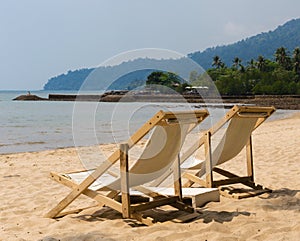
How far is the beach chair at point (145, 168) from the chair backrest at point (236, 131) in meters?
0.60

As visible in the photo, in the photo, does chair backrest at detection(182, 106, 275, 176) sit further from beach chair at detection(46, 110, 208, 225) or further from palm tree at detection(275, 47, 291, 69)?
palm tree at detection(275, 47, 291, 69)

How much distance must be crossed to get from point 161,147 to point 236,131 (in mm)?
1233

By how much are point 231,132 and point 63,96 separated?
9841cm

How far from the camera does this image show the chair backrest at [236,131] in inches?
172

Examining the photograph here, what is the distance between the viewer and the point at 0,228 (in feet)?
12.2

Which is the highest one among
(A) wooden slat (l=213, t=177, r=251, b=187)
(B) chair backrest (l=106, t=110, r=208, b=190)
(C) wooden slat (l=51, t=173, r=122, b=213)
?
(B) chair backrest (l=106, t=110, r=208, b=190)

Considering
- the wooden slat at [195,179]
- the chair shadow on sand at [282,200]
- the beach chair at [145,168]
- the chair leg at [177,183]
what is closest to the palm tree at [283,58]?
the chair shadow on sand at [282,200]

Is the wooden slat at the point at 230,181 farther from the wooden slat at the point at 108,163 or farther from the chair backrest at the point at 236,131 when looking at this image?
the wooden slat at the point at 108,163

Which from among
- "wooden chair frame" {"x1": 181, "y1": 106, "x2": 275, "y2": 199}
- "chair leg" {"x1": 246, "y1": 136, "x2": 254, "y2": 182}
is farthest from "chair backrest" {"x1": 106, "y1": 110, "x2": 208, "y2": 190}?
"chair leg" {"x1": 246, "y1": 136, "x2": 254, "y2": 182}

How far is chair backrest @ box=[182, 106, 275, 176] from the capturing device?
14.3ft

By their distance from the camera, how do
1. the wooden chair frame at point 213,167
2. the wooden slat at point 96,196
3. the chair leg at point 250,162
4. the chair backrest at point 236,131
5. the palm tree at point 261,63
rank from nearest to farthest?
the wooden slat at point 96,196 → the chair backrest at point 236,131 → the wooden chair frame at point 213,167 → the chair leg at point 250,162 → the palm tree at point 261,63

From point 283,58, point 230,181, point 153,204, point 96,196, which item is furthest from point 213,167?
point 283,58

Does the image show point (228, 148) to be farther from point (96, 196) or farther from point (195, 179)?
point (96, 196)

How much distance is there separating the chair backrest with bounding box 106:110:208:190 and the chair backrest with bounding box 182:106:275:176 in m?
0.68
